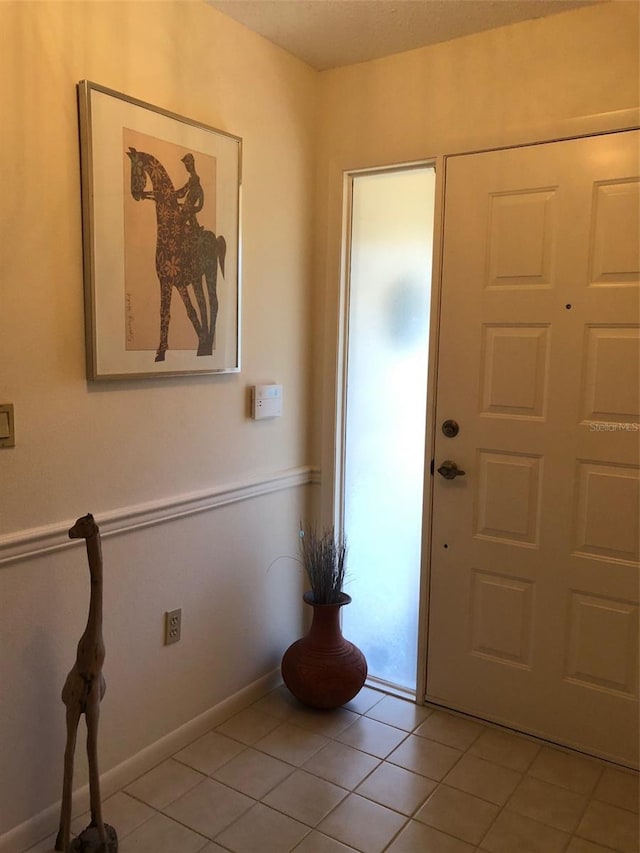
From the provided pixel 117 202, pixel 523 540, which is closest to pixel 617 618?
pixel 523 540

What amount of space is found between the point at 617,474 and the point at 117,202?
166 cm

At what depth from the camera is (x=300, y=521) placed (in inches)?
108

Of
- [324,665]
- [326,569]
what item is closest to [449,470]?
[326,569]

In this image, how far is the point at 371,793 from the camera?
205 cm

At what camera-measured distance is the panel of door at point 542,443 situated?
7.01ft

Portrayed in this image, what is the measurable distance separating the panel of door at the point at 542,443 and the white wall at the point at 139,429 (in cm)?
60

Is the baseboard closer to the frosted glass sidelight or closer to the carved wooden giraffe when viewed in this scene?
the carved wooden giraffe

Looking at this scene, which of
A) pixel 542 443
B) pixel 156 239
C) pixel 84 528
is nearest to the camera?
pixel 84 528

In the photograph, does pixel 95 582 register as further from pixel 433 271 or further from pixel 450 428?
pixel 433 271

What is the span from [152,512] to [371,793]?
1.04 meters

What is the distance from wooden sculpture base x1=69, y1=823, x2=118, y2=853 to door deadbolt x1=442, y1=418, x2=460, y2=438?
1.55m

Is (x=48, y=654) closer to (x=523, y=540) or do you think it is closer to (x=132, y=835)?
(x=132, y=835)

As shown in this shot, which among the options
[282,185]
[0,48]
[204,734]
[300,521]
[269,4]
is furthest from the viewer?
[300,521]

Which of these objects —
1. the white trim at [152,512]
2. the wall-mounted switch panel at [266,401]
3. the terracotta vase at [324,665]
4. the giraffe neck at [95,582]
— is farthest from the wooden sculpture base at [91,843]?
the wall-mounted switch panel at [266,401]
